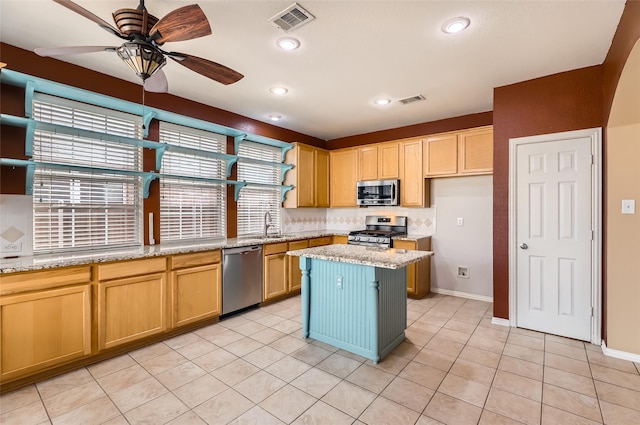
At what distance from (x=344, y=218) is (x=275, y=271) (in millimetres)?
2009

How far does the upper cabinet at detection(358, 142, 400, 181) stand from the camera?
4.77m

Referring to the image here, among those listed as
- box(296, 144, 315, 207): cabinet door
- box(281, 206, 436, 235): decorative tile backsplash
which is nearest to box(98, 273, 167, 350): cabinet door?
box(281, 206, 436, 235): decorative tile backsplash

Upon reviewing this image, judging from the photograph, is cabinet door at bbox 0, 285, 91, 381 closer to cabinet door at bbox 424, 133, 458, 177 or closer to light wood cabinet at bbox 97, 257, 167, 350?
light wood cabinet at bbox 97, 257, 167, 350

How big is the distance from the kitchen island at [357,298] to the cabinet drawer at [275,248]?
115 cm

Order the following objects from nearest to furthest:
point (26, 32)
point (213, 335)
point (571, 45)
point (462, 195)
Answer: point (26, 32)
point (571, 45)
point (213, 335)
point (462, 195)

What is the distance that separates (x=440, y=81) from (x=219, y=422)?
138 inches

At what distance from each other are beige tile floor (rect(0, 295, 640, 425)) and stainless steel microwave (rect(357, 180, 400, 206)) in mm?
2205

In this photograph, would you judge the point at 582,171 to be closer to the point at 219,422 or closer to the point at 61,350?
the point at 219,422

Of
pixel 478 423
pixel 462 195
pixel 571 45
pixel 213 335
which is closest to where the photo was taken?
pixel 478 423

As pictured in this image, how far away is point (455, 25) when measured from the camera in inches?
86.0

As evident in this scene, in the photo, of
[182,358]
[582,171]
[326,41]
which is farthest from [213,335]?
[582,171]

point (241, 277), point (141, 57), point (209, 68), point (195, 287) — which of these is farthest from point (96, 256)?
point (209, 68)

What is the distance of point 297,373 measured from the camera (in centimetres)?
238

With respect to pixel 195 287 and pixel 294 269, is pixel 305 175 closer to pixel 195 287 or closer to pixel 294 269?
pixel 294 269
